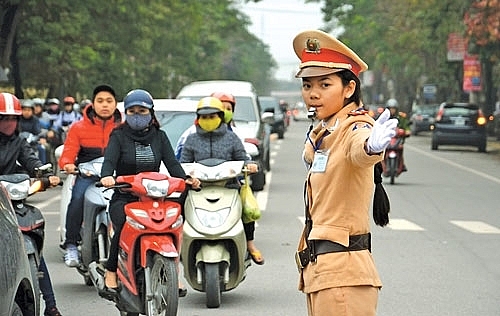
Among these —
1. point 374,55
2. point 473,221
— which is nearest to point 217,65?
point 374,55

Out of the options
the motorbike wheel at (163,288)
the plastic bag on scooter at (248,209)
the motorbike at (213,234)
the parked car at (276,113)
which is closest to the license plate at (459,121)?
the parked car at (276,113)

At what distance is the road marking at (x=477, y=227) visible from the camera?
1537 cm

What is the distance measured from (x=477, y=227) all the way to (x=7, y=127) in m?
8.99

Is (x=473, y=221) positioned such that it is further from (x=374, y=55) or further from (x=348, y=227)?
(x=374, y=55)

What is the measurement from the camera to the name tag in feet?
16.6

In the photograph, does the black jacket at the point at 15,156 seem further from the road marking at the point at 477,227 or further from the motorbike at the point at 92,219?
the road marking at the point at 477,227

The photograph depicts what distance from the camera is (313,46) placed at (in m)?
5.10

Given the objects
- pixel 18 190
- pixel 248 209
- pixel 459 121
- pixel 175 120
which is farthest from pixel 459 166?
pixel 18 190

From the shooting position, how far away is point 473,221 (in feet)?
54.8

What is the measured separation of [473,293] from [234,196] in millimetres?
2347

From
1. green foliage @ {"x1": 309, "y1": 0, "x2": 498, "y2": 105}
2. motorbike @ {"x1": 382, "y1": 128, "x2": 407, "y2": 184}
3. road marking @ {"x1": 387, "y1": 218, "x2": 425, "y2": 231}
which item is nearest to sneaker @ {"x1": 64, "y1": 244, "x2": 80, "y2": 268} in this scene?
road marking @ {"x1": 387, "y1": 218, "x2": 425, "y2": 231}

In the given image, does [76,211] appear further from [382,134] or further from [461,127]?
[461,127]

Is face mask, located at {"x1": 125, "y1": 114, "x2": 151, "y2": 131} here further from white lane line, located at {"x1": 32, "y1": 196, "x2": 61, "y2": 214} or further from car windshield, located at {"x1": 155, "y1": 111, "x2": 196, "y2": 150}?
white lane line, located at {"x1": 32, "y1": 196, "x2": 61, "y2": 214}

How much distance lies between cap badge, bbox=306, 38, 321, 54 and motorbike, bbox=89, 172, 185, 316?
118 inches
